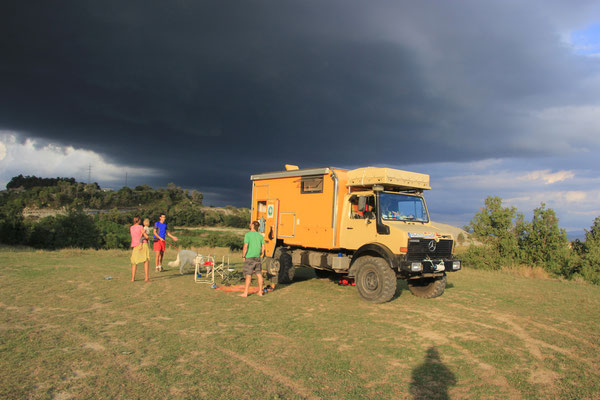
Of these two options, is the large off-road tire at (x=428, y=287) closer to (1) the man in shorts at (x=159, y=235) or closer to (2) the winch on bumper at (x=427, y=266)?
(2) the winch on bumper at (x=427, y=266)

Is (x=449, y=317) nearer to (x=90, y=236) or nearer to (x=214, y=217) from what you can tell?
(x=90, y=236)

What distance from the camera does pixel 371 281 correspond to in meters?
9.79

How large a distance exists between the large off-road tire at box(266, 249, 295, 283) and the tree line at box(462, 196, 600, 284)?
12.4 meters

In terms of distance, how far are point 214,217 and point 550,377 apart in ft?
202

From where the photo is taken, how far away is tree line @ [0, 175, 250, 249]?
2578 cm

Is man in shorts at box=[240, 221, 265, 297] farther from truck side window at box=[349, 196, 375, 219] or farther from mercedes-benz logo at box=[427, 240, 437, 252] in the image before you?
mercedes-benz logo at box=[427, 240, 437, 252]

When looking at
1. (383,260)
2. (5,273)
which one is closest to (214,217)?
(5,273)

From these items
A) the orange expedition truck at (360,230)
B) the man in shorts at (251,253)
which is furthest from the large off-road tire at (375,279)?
the man in shorts at (251,253)

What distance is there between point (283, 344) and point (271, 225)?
7.08 meters

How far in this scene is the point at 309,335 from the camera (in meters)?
6.66

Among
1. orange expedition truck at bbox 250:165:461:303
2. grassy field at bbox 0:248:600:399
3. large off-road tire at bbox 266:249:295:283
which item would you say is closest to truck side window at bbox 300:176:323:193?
orange expedition truck at bbox 250:165:461:303

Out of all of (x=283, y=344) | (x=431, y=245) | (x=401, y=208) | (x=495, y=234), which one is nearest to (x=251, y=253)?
(x=283, y=344)

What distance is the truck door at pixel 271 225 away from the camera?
1281cm

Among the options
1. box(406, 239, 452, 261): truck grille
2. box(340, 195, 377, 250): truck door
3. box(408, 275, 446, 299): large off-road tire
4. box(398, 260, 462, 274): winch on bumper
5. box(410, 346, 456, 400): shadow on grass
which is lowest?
box(410, 346, 456, 400): shadow on grass
